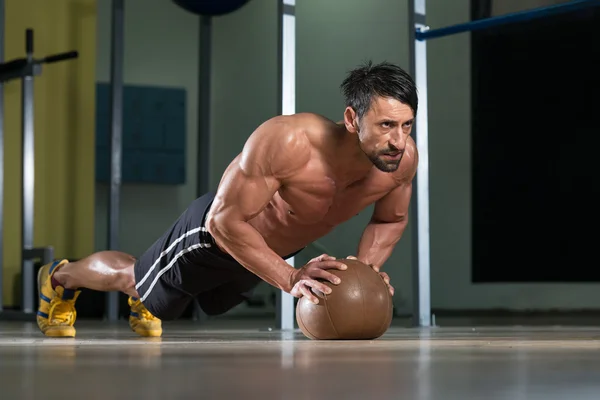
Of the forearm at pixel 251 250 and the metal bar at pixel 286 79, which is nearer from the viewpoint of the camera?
the forearm at pixel 251 250

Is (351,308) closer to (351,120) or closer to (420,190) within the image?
(351,120)

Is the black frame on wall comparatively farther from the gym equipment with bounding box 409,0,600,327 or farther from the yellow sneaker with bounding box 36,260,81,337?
the yellow sneaker with bounding box 36,260,81,337

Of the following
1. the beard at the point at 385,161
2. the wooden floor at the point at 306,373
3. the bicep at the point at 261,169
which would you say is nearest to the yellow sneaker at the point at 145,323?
the bicep at the point at 261,169

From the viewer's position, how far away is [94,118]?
6906mm

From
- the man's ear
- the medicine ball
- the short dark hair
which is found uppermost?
the medicine ball

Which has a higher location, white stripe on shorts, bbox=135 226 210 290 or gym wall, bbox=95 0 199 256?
gym wall, bbox=95 0 199 256

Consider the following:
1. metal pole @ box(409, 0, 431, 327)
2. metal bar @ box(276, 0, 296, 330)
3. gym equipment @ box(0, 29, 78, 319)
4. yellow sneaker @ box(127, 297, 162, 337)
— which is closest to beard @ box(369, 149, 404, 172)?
yellow sneaker @ box(127, 297, 162, 337)

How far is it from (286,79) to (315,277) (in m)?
1.94

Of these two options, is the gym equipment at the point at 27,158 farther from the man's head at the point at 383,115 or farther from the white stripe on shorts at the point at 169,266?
the man's head at the point at 383,115

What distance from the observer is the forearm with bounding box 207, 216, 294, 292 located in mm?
2945

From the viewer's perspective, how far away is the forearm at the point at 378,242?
330cm

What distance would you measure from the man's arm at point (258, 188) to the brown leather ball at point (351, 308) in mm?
146

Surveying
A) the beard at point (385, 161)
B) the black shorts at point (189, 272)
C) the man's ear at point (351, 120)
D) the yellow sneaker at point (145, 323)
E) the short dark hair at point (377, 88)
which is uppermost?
the short dark hair at point (377, 88)

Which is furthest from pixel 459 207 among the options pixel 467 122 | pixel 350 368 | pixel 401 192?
pixel 350 368
